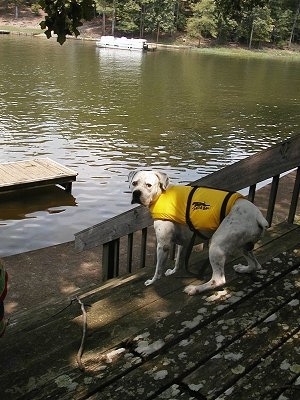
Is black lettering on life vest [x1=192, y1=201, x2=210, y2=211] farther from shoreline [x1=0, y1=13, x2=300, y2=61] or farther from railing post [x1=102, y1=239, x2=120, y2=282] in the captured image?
shoreline [x1=0, y1=13, x2=300, y2=61]

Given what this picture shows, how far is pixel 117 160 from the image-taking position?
14.9m

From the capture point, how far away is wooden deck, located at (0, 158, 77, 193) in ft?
37.0

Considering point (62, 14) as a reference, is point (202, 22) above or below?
above

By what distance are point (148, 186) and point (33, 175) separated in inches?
335

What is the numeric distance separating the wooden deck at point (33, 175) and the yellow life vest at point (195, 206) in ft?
26.6

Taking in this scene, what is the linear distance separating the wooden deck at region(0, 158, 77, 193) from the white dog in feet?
26.0

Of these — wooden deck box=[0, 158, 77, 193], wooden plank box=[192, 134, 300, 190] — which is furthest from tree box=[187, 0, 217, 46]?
wooden plank box=[192, 134, 300, 190]

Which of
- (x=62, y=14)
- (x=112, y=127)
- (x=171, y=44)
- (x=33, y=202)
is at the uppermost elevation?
(x=62, y=14)

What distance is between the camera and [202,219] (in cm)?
344

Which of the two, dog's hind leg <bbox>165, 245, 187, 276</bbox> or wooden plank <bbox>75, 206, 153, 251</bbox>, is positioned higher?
wooden plank <bbox>75, 206, 153, 251</bbox>

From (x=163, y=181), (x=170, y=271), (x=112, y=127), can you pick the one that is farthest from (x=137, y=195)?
(x=112, y=127)

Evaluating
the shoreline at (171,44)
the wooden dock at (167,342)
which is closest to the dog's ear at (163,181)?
the wooden dock at (167,342)

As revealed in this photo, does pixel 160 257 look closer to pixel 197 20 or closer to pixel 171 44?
pixel 171 44

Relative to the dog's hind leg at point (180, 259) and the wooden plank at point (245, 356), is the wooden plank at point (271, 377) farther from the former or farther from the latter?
the dog's hind leg at point (180, 259)
